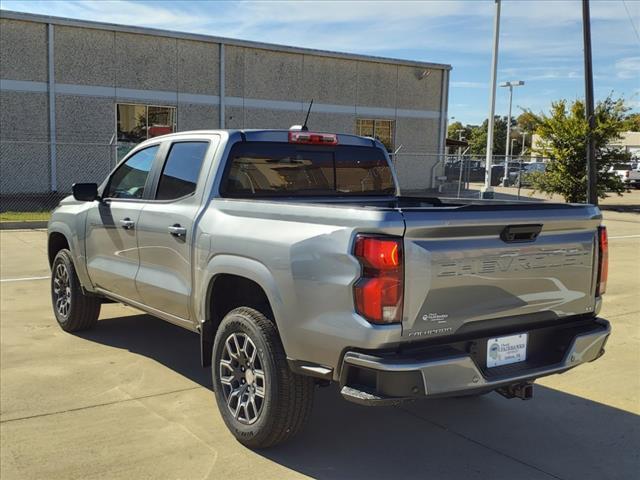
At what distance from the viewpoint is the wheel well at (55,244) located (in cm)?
663

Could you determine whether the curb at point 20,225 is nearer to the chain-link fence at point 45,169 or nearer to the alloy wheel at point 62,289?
the chain-link fence at point 45,169

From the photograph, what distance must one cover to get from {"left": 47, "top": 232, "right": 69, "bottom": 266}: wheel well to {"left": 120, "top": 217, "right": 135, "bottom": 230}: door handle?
5.09 ft

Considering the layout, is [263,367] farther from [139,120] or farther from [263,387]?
[139,120]

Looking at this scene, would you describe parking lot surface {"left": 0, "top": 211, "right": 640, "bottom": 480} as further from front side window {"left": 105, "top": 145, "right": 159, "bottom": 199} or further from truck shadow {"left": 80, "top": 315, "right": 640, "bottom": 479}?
front side window {"left": 105, "top": 145, "right": 159, "bottom": 199}

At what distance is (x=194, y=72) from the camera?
23797 mm

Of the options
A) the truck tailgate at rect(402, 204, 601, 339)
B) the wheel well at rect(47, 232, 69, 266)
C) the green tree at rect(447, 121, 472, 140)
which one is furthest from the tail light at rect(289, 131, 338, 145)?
the green tree at rect(447, 121, 472, 140)

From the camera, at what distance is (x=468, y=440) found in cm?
408

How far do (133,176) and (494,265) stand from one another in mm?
3397

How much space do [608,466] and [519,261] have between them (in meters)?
1.38

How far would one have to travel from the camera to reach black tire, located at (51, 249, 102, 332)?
6230mm

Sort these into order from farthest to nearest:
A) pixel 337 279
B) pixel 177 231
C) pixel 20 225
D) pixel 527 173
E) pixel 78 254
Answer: pixel 527 173, pixel 20 225, pixel 78 254, pixel 177 231, pixel 337 279

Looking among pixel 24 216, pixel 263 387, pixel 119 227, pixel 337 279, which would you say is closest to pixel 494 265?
pixel 337 279

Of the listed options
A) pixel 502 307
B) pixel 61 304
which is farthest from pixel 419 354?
pixel 61 304

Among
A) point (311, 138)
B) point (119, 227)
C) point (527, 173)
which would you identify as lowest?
point (119, 227)
